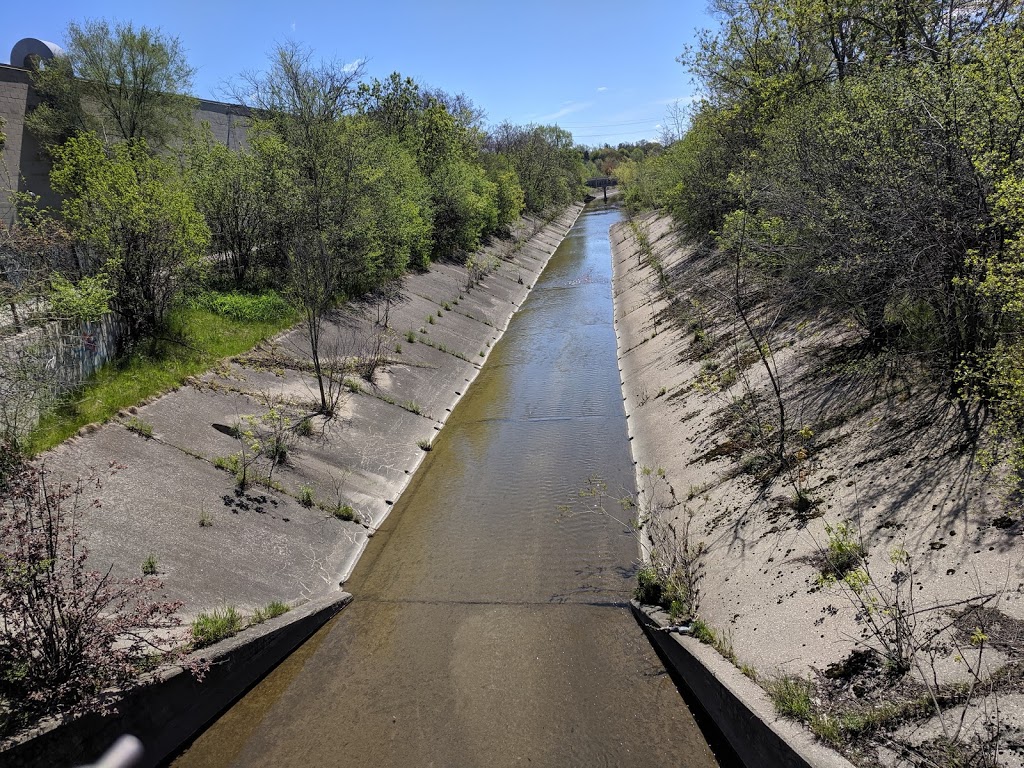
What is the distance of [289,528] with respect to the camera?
1121cm

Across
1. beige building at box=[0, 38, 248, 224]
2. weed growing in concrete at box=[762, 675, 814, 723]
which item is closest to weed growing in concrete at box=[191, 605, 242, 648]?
weed growing in concrete at box=[762, 675, 814, 723]

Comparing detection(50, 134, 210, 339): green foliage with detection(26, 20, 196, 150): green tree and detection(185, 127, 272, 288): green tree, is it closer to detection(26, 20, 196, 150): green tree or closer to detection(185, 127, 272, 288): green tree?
detection(185, 127, 272, 288): green tree

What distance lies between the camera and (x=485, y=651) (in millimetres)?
8602

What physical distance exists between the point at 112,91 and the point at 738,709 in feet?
122

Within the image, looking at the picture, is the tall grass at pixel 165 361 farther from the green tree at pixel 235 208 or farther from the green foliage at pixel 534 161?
the green foliage at pixel 534 161

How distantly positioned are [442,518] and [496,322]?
18193 millimetres

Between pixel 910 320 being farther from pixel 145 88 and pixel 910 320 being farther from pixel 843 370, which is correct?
pixel 145 88

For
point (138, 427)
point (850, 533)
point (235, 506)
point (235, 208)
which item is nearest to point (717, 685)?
point (850, 533)

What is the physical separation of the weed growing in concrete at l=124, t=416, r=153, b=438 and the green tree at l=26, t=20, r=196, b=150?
24.0 metres

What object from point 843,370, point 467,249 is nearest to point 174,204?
point 843,370

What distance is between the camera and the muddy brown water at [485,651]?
7.12m

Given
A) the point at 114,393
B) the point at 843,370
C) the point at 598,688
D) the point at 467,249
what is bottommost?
the point at 598,688

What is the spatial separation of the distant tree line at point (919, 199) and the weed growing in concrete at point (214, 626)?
30.0 feet

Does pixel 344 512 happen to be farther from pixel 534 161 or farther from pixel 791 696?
pixel 534 161
